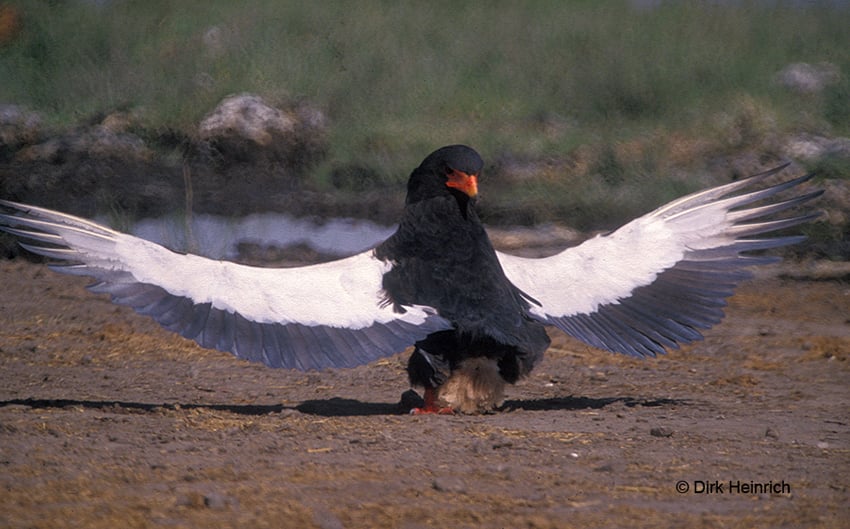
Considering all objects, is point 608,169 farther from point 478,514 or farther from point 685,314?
point 478,514

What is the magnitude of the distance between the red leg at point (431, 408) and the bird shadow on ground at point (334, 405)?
0.61 ft

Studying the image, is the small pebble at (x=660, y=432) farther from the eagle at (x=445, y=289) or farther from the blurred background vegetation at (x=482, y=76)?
the blurred background vegetation at (x=482, y=76)

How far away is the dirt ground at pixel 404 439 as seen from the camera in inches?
136

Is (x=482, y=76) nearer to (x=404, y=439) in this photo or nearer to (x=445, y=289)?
(x=445, y=289)

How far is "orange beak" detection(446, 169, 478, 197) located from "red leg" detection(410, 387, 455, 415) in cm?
88

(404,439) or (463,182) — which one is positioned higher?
(463,182)

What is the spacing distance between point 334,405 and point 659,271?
65.0 inches

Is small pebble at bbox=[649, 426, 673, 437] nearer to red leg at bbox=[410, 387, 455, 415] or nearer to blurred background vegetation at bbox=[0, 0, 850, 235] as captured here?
red leg at bbox=[410, 387, 455, 415]

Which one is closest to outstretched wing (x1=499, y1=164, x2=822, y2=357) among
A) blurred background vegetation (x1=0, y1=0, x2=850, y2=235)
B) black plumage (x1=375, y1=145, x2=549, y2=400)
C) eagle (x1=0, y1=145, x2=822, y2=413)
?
eagle (x1=0, y1=145, x2=822, y2=413)

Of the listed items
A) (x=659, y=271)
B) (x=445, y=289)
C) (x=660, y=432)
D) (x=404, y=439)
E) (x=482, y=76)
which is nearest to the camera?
(x=404, y=439)

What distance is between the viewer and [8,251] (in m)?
9.00

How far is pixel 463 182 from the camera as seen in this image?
4.94 m

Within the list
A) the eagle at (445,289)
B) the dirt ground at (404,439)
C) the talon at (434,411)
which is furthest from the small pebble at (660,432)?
the talon at (434,411)

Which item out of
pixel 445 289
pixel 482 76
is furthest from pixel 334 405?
pixel 482 76
